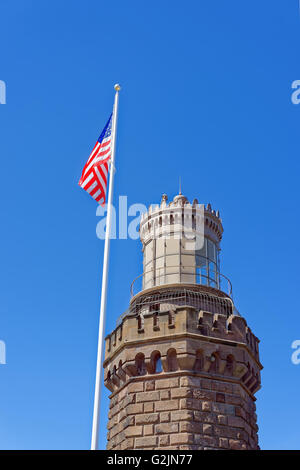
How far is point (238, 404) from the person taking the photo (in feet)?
63.4

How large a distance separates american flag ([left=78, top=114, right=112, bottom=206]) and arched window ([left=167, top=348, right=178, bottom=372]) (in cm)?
512

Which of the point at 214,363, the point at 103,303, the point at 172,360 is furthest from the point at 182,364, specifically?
the point at 103,303

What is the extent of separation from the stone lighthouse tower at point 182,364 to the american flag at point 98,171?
172 inches

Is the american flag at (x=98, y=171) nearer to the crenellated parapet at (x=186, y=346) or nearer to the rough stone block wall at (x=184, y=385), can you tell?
the crenellated parapet at (x=186, y=346)

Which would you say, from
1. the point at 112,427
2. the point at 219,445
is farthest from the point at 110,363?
the point at 219,445

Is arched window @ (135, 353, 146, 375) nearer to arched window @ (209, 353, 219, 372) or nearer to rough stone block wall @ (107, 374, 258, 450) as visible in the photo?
rough stone block wall @ (107, 374, 258, 450)

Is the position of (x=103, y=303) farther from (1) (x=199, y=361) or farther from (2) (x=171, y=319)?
(1) (x=199, y=361)

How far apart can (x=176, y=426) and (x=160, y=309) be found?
4528mm

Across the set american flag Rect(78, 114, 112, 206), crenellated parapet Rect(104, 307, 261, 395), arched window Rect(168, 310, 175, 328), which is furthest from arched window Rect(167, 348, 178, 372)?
american flag Rect(78, 114, 112, 206)

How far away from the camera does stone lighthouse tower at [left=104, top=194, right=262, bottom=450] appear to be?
1850cm

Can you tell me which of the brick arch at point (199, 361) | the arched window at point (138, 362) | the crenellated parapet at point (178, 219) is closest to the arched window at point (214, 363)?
the brick arch at point (199, 361)

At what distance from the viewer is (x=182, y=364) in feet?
62.6

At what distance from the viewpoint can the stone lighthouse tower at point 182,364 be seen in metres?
18.5
